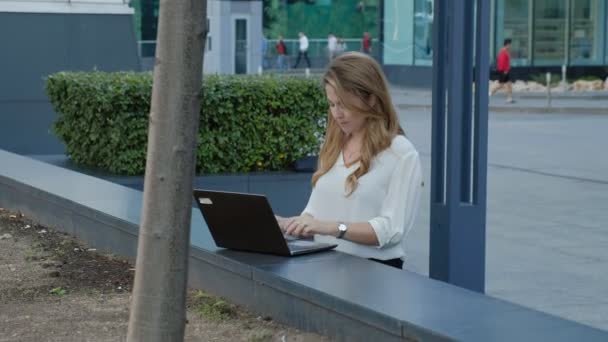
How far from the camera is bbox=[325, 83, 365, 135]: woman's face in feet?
16.3

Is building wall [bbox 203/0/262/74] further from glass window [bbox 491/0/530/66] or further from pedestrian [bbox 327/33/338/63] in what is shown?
glass window [bbox 491/0/530/66]

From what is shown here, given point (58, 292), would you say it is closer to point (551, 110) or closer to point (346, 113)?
point (346, 113)

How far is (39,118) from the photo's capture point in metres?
14.8

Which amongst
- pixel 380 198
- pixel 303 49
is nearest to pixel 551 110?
pixel 303 49

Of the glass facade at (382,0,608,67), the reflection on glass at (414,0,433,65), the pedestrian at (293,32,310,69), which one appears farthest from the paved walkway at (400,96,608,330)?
the pedestrian at (293,32,310,69)

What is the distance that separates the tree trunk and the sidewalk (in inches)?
996

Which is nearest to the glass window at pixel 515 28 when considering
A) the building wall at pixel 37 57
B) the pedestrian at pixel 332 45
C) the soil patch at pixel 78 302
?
the pedestrian at pixel 332 45

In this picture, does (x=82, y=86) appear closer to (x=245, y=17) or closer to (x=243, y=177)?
(x=243, y=177)

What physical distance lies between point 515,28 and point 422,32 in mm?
3404

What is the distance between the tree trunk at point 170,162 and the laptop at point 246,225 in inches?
34.4

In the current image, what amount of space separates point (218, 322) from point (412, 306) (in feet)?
4.08

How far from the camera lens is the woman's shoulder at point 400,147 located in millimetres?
4969

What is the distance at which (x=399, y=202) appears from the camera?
16.2ft

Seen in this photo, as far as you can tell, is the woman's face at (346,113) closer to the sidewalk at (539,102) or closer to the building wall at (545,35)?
the sidewalk at (539,102)
